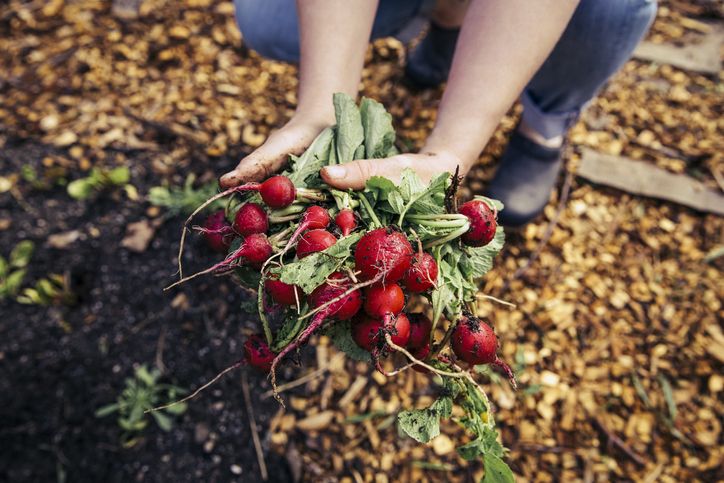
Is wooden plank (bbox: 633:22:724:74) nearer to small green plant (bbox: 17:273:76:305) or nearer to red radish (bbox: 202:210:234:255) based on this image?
red radish (bbox: 202:210:234:255)

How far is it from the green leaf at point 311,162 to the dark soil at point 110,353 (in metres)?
1.06

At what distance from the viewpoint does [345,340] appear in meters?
1.54

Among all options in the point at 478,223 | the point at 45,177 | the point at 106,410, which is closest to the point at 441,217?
the point at 478,223

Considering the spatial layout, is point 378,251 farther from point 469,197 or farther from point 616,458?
point 616,458

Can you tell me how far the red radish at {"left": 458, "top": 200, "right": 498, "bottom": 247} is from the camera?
1.42m

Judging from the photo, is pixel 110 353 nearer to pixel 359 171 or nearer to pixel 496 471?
pixel 359 171

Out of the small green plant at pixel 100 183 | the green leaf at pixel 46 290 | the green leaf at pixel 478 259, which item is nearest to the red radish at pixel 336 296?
the green leaf at pixel 478 259

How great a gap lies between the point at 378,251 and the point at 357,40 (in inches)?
40.4

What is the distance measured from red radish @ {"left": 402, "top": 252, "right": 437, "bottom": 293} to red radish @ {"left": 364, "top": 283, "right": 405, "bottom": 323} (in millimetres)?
69

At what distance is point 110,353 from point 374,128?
73.0 inches

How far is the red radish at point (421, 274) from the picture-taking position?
1.37 m

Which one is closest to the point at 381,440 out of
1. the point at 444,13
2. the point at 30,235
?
the point at 30,235

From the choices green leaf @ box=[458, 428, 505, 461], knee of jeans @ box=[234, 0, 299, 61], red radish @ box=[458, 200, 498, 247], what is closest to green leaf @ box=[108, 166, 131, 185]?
knee of jeans @ box=[234, 0, 299, 61]

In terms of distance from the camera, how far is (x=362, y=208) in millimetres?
1550
